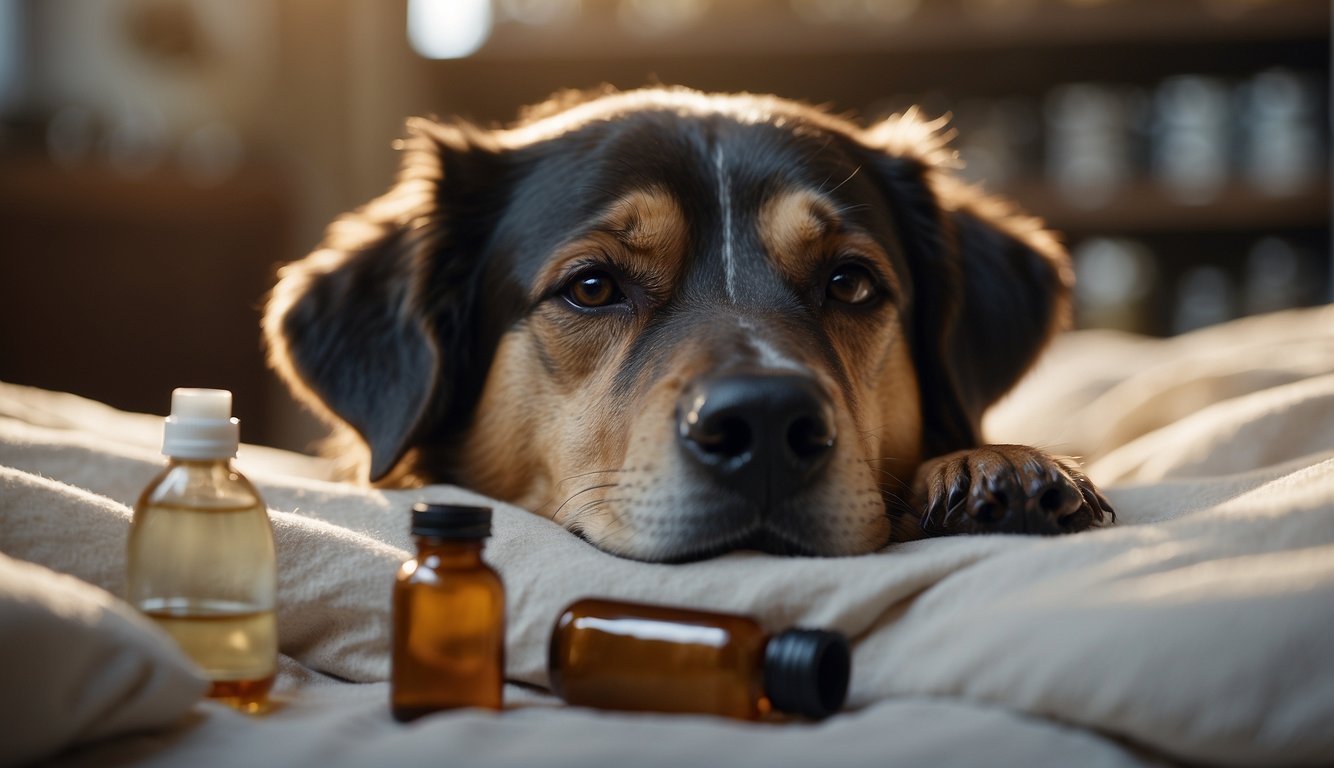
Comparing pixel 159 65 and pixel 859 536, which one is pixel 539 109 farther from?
pixel 159 65

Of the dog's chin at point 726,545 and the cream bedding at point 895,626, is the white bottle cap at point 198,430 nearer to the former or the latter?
the cream bedding at point 895,626

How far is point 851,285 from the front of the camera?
1.93 metres

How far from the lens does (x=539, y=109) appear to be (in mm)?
2594

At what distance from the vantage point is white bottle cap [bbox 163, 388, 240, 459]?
1.17 meters

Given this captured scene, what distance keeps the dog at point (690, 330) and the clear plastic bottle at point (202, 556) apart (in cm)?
47

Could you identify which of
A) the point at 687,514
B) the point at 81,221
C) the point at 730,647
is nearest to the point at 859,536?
the point at 687,514

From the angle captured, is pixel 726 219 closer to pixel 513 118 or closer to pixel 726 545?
pixel 726 545

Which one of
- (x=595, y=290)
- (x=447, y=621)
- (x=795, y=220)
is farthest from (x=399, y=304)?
(x=447, y=621)

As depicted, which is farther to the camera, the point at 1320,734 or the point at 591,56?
the point at 591,56

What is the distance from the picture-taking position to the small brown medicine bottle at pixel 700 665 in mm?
1069

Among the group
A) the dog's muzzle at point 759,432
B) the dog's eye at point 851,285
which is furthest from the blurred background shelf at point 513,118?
the dog's muzzle at point 759,432

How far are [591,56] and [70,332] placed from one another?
2.48m

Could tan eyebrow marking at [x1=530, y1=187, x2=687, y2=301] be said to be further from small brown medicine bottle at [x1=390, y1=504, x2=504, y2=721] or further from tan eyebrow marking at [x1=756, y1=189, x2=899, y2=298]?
small brown medicine bottle at [x1=390, y1=504, x2=504, y2=721]

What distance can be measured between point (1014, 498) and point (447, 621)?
0.74 metres
